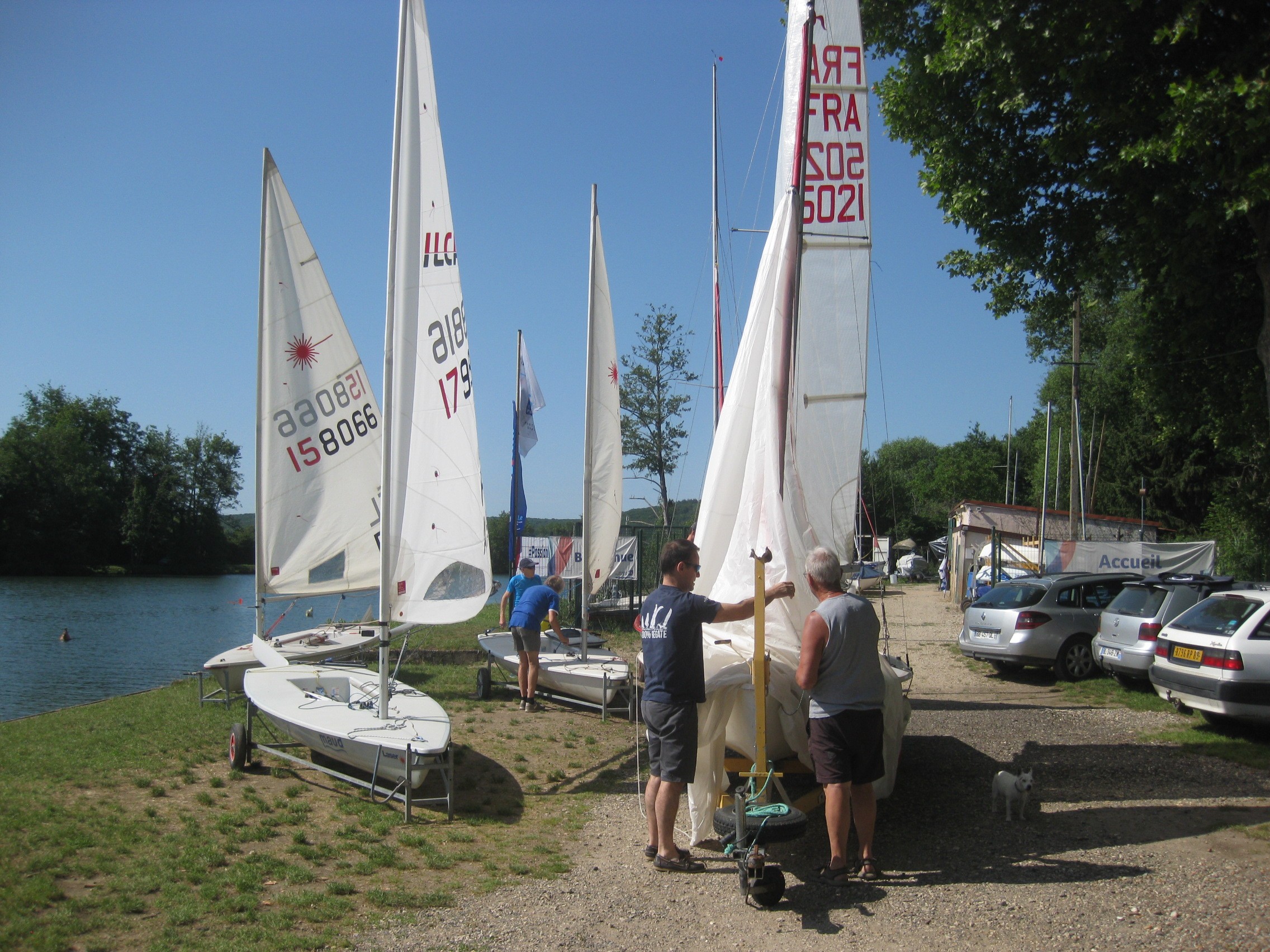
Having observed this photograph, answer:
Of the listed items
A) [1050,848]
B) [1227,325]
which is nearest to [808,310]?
[1050,848]

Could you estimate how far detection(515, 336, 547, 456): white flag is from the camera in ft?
51.4

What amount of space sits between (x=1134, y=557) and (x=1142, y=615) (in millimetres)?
8758

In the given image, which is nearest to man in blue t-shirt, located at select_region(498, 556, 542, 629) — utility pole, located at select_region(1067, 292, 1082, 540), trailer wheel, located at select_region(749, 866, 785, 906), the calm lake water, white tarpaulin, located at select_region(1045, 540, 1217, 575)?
the calm lake water

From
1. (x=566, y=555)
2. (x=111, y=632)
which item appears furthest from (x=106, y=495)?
(x=566, y=555)

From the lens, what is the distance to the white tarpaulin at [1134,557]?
57.0ft

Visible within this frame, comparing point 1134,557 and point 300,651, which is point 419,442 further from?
point 1134,557

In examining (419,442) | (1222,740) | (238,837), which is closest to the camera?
(238,837)

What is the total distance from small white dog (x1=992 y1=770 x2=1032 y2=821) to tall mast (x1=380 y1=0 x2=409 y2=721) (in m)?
4.54

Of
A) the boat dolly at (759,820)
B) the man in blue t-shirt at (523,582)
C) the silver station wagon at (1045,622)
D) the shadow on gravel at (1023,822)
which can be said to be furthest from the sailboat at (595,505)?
the silver station wagon at (1045,622)

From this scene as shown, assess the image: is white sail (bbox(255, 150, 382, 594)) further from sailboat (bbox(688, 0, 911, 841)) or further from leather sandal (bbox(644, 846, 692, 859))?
leather sandal (bbox(644, 846, 692, 859))

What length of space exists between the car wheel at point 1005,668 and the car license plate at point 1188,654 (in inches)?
181

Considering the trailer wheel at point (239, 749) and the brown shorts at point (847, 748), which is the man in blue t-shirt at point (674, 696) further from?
the trailer wheel at point (239, 749)

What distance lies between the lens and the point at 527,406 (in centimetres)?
1570

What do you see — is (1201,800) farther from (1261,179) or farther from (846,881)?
(1261,179)
